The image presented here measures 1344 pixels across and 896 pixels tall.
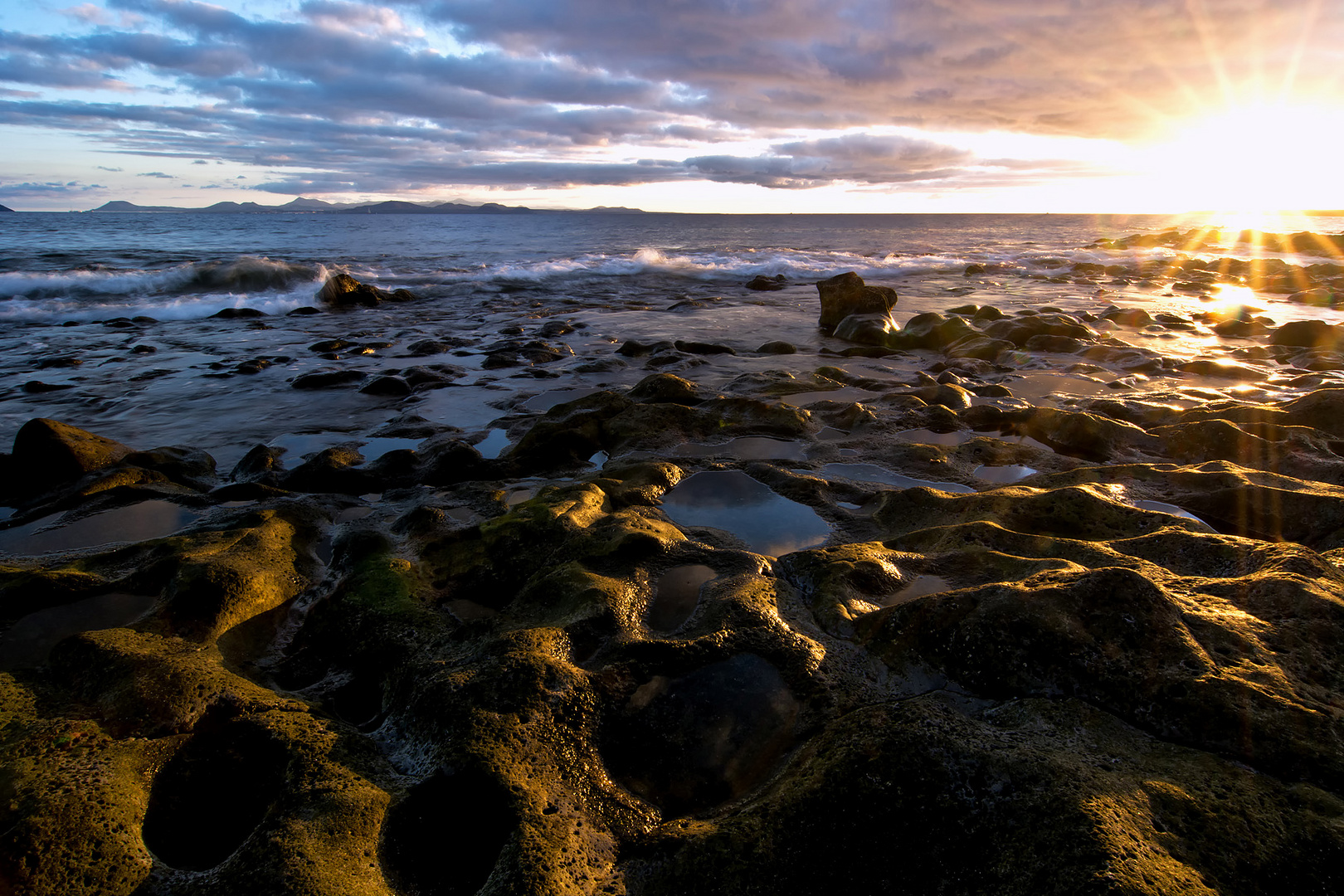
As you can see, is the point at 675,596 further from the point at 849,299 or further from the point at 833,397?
the point at 849,299

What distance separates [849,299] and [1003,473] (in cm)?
832

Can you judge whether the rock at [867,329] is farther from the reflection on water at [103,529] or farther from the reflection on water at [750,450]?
the reflection on water at [103,529]

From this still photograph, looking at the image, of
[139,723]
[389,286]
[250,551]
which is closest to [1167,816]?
[139,723]

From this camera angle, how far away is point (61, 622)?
321cm

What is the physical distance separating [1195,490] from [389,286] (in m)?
22.2

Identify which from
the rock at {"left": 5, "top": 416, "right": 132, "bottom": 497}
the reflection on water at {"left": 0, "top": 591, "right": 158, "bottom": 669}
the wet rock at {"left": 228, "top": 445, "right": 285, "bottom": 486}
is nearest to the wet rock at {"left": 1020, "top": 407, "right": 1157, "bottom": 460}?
the reflection on water at {"left": 0, "top": 591, "right": 158, "bottom": 669}

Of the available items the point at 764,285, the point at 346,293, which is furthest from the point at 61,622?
the point at 764,285

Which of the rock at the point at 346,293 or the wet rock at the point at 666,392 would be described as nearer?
the wet rock at the point at 666,392

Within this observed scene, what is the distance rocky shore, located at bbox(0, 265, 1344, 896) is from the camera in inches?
75.1

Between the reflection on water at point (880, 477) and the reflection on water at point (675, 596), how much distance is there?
6.99 ft

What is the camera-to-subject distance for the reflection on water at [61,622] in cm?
297

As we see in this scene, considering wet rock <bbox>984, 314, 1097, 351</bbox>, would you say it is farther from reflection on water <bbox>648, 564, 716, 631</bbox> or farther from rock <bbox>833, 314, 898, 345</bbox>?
reflection on water <bbox>648, 564, 716, 631</bbox>

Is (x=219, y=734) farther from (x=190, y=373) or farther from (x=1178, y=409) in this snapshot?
(x=190, y=373)

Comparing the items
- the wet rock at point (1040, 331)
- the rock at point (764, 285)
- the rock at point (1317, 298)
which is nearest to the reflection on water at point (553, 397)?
the wet rock at point (1040, 331)
